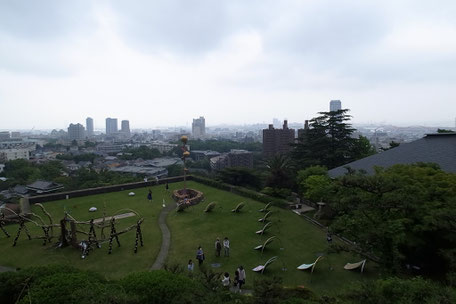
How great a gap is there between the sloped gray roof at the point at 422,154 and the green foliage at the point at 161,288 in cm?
1730

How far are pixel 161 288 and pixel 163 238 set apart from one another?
10.4 m

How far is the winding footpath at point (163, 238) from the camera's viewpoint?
1441 centimetres

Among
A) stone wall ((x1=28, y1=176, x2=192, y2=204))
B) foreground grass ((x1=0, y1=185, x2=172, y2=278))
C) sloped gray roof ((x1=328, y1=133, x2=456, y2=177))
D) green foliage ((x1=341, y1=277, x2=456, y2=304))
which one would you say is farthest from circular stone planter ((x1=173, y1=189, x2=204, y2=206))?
green foliage ((x1=341, y1=277, x2=456, y2=304))

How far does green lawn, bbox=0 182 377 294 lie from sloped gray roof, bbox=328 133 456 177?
7523 millimetres

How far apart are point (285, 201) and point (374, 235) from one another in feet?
43.1

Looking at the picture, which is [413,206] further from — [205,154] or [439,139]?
[205,154]

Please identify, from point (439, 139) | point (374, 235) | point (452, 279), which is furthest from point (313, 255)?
point (439, 139)

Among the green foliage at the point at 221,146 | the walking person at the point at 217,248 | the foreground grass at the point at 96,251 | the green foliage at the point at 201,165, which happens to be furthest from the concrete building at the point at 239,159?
the walking person at the point at 217,248

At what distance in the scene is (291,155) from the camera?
35.3 m

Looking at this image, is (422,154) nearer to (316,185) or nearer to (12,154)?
(316,185)

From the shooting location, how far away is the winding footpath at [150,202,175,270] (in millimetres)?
14406

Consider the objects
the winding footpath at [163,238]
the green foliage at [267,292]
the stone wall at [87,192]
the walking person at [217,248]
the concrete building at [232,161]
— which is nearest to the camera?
the green foliage at [267,292]

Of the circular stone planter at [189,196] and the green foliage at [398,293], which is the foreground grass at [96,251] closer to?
the circular stone planter at [189,196]

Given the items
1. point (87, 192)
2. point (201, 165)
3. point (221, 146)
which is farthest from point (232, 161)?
point (87, 192)
